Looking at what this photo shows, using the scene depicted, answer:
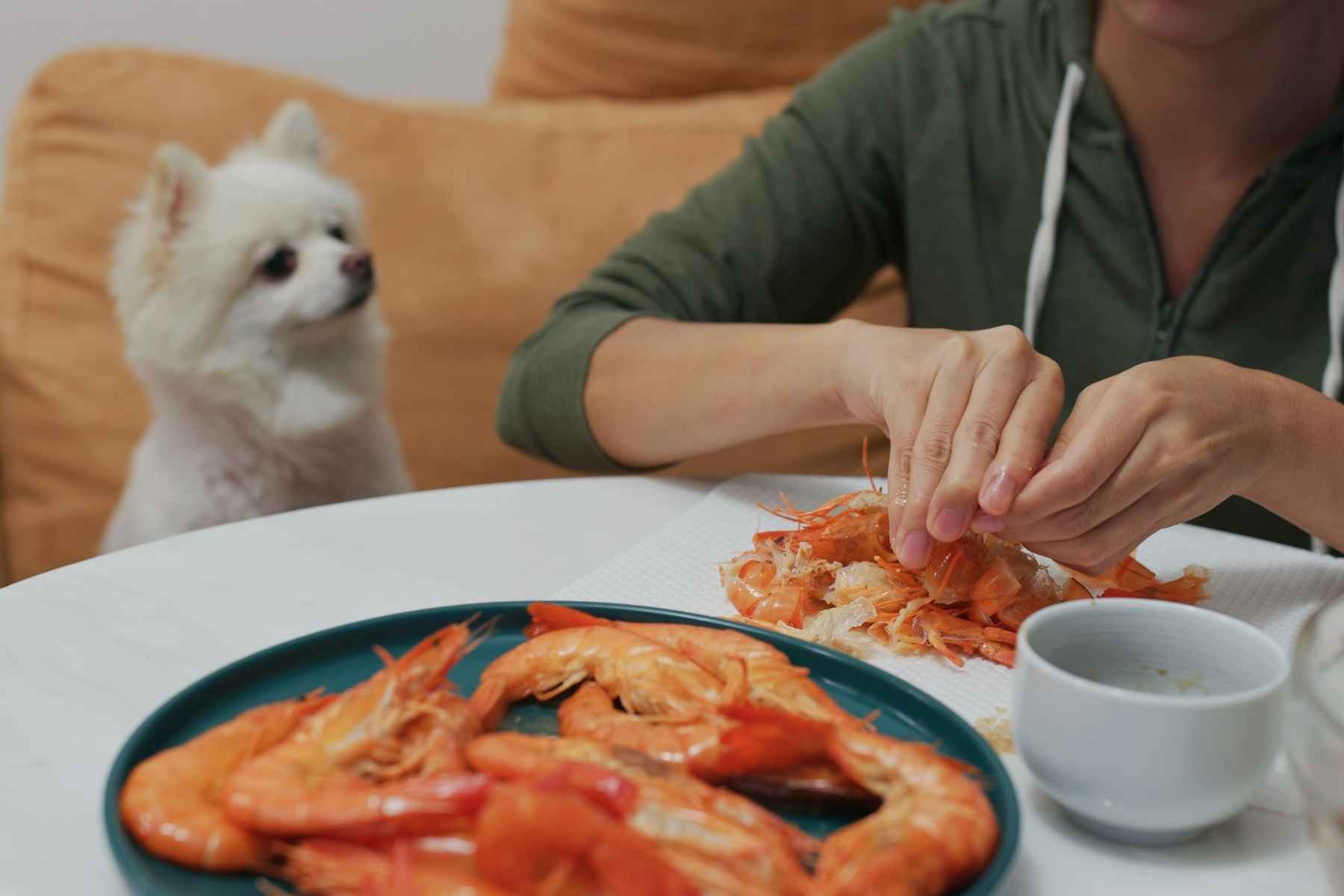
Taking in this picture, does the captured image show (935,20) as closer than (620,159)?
Yes

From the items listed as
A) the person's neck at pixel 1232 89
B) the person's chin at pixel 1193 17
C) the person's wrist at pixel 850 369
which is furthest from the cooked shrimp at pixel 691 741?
the person's neck at pixel 1232 89

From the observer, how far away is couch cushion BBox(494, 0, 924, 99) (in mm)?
1870

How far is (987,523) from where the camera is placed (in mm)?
728

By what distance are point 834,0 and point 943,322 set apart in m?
0.80

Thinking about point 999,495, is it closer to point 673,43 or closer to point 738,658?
point 738,658

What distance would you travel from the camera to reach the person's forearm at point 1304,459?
0.82 metres

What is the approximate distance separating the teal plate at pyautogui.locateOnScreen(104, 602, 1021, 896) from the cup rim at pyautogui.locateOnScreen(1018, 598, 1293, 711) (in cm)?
5

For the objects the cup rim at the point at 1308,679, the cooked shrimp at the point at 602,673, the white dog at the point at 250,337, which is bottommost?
the white dog at the point at 250,337

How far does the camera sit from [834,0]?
1903 millimetres

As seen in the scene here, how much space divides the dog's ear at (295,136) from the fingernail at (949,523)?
1.14 meters

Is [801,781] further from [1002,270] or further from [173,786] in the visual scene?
[1002,270]

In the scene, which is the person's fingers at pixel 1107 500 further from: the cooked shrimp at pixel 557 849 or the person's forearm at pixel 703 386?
the cooked shrimp at pixel 557 849

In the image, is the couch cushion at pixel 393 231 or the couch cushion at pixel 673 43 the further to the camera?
the couch cushion at pixel 673 43

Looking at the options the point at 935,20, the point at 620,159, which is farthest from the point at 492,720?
the point at 620,159
